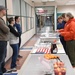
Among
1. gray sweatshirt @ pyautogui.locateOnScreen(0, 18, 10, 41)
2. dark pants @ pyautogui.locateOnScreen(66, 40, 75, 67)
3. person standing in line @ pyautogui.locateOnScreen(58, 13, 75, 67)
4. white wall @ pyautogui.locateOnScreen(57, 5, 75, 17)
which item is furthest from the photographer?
white wall @ pyautogui.locateOnScreen(57, 5, 75, 17)

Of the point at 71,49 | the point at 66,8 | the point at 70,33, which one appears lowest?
the point at 71,49

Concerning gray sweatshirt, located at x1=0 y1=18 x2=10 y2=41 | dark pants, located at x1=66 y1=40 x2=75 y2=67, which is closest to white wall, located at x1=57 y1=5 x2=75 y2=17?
dark pants, located at x1=66 y1=40 x2=75 y2=67

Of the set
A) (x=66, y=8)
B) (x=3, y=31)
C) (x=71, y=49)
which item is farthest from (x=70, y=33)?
(x=66, y=8)

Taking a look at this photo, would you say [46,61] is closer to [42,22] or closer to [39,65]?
[39,65]

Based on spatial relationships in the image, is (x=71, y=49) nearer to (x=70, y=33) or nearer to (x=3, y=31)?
(x=70, y=33)

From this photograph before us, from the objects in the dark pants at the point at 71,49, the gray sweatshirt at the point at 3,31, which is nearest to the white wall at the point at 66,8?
the dark pants at the point at 71,49

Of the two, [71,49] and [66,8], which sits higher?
[66,8]

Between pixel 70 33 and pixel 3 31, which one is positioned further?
pixel 70 33

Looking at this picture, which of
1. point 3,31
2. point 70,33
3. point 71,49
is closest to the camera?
point 3,31

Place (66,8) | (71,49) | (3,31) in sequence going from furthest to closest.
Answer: (66,8) → (71,49) → (3,31)

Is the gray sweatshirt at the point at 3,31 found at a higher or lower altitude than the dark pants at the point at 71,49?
higher

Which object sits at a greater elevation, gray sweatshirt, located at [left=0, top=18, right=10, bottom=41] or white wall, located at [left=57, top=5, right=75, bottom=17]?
white wall, located at [left=57, top=5, right=75, bottom=17]

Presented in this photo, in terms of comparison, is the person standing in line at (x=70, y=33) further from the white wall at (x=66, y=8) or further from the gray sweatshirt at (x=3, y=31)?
the white wall at (x=66, y=8)

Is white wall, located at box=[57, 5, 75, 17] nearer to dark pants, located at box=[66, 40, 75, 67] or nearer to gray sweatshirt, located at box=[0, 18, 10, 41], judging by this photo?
dark pants, located at box=[66, 40, 75, 67]
